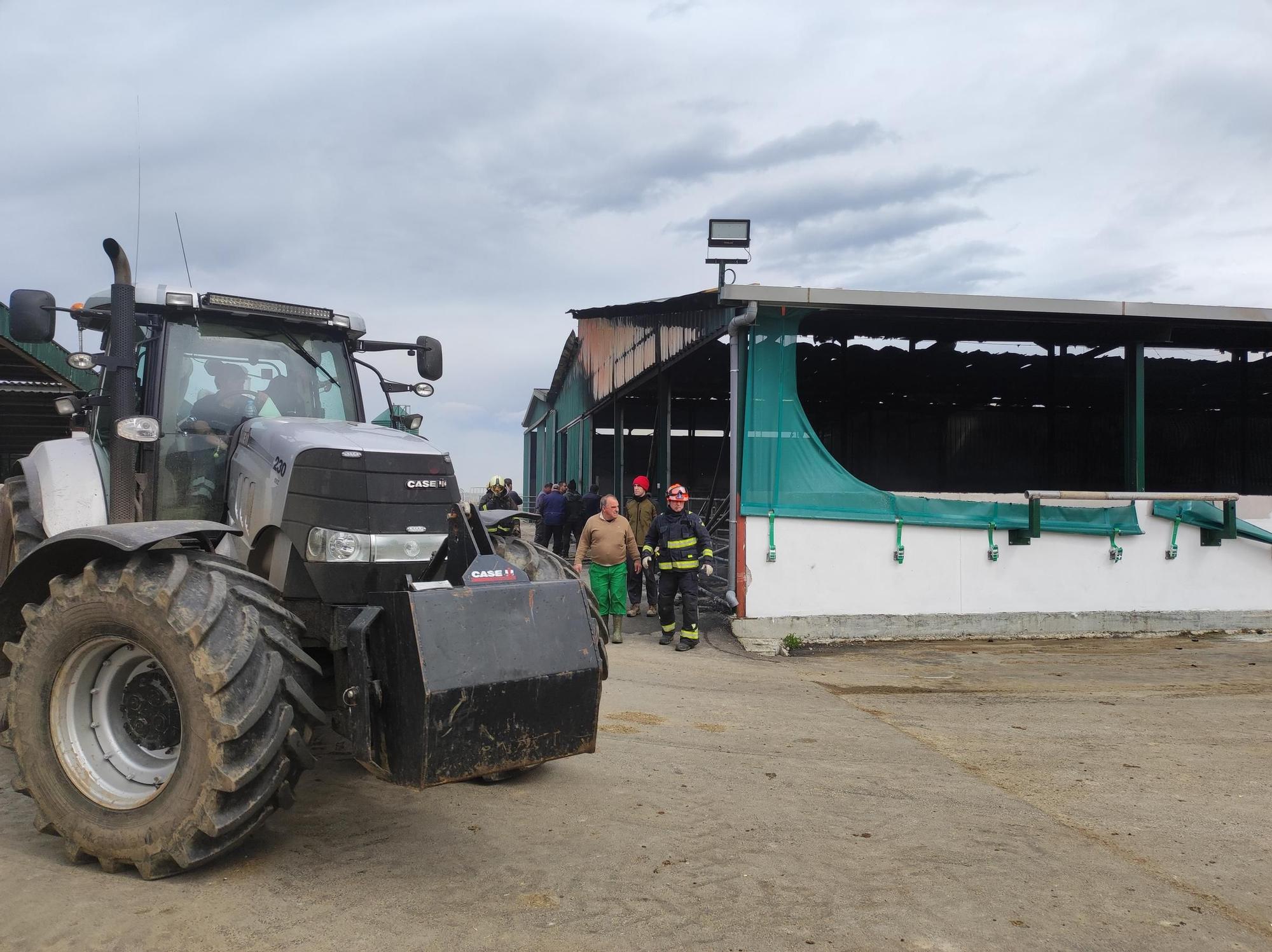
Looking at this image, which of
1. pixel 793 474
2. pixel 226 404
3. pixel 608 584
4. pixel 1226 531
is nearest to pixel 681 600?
pixel 608 584

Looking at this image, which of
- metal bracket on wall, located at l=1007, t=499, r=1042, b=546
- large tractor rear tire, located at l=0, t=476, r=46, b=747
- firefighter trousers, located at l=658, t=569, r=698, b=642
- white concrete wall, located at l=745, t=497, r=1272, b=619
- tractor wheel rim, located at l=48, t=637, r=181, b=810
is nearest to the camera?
tractor wheel rim, located at l=48, t=637, r=181, b=810

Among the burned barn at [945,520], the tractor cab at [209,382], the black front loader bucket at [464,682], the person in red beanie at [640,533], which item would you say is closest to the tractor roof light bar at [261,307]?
the tractor cab at [209,382]

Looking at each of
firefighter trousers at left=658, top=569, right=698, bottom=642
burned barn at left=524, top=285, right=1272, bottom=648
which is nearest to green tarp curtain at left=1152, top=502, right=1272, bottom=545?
burned barn at left=524, top=285, right=1272, bottom=648

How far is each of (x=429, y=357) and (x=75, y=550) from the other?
2.46 metres

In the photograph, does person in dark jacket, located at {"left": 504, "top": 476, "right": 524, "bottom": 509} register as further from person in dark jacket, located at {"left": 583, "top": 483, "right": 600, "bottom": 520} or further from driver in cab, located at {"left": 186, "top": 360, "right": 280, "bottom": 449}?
Result: driver in cab, located at {"left": 186, "top": 360, "right": 280, "bottom": 449}

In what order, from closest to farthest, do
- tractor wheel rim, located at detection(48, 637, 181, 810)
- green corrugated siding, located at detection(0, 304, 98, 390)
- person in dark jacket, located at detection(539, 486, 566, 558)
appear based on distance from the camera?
tractor wheel rim, located at detection(48, 637, 181, 810)
person in dark jacket, located at detection(539, 486, 566, 558)
green corrugated siding, located at detection(0, 304, 98, 390)

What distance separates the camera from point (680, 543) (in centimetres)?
1095

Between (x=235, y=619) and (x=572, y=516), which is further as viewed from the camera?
(x=572, y=516)

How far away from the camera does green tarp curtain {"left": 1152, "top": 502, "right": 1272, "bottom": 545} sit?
1197 cm

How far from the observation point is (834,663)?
1000 cm

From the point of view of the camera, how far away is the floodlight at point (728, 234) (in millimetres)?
12648

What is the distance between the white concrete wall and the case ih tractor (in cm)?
620

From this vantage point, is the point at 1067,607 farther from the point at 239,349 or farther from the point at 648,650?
the point at 239,349

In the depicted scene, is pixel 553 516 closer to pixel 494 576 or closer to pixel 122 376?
pixel 122 376
